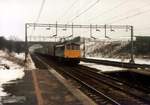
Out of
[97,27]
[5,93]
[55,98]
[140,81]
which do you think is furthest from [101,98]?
[97,27]

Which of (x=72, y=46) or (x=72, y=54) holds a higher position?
(x=72, y=46)

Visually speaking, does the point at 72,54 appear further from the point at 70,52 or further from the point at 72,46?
the point at 72,46

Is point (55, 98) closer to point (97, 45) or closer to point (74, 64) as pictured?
point (74, 64)

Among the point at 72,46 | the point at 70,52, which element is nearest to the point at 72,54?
the point at 70,52

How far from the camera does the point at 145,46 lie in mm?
91500

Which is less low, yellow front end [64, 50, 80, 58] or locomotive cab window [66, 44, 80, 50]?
locomotive cab window [66, 44, 80, 50]

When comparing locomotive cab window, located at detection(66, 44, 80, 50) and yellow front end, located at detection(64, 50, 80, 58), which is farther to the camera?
locomotive cab window, located at detection(66, 44, 80, 50)

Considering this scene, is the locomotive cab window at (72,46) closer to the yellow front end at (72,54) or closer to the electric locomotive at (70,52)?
the electric locomotive at (70,52)

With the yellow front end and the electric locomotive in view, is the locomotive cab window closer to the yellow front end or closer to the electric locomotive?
the electric locomotive

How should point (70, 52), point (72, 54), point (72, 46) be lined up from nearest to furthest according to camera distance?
point (70, 52)
point (72, 54)
point (72, 46)

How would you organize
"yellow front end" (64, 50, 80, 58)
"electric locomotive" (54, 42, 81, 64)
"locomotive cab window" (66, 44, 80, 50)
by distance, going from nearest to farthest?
"yellow front end" (64, 50, 80, 58) < "electric locomotive" (54, 42, 81, 64) < "locomotive cab window" (66, 44, 80, 50)

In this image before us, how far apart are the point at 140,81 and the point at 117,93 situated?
557cm

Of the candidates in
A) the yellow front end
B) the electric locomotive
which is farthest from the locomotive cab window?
the yellow front end

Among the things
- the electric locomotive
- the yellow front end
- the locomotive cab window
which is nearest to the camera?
the yellow front end
